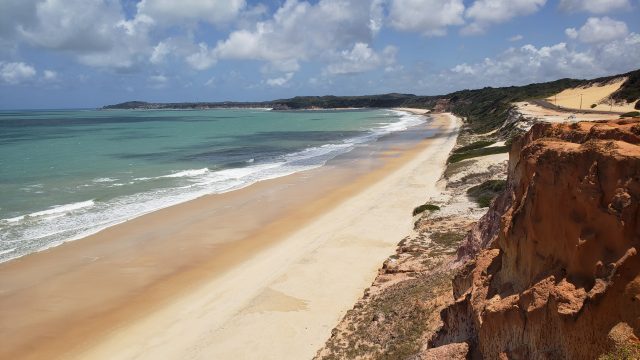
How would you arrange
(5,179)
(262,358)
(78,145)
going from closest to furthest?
(262,358)
(5,179)
(78,145)

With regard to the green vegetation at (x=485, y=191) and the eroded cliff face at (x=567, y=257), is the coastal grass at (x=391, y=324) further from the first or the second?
the green vegetation at (x=485, y=191)

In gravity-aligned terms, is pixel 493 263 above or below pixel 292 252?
above

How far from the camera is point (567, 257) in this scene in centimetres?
555

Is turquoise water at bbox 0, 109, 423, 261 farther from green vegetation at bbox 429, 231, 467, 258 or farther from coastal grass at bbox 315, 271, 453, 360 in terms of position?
green vegetation at bbox 429, 231, 467, 258

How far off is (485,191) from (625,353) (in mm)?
17571

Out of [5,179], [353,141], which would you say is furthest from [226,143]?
[5,179]

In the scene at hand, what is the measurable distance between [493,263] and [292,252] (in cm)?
1071

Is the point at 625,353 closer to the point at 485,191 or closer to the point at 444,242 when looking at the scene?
the point at 444,242

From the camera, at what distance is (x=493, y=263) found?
287 inches

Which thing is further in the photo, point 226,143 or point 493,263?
point 226,143

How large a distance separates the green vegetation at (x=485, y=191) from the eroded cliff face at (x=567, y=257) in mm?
13606

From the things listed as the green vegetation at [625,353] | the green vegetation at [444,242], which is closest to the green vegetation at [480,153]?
the green vegetation at [444,242]

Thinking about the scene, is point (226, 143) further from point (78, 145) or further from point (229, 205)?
point (229, 205)

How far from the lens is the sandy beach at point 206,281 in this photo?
11438 mm
